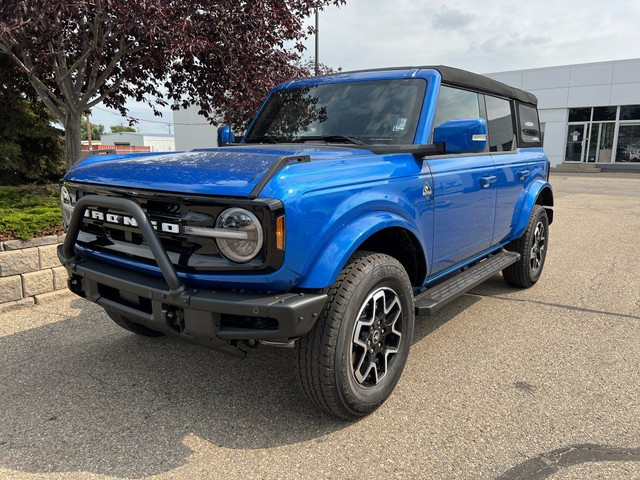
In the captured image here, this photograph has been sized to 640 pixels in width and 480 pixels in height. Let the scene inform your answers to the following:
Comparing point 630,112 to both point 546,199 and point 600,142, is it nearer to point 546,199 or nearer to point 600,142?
point 600,142

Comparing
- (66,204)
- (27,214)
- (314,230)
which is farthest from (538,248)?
(27,214)

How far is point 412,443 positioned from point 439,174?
1681mm

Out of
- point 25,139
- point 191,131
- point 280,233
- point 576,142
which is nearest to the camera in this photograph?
point 280,233

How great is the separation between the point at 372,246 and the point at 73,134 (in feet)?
Result: 17.3

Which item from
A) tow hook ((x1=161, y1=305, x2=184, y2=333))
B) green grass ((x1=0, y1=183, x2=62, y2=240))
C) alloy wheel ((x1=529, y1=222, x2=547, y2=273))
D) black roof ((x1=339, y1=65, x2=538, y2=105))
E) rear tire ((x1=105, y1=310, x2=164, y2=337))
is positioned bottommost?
rear tire ((x1=105, y1=310, x2=164, y2=337))

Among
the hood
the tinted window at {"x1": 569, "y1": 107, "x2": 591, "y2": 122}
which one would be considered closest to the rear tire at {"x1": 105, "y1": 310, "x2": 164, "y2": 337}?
the hood

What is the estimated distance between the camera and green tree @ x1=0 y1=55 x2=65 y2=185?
311 inches

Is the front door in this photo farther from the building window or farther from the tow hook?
the building window

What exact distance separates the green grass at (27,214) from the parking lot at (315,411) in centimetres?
77

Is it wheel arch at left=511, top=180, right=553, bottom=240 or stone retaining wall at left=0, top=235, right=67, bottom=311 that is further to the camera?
wheel arch at left=511, top=180, right=553, bottom=240

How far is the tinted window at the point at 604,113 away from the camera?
Result: 25.7 metres

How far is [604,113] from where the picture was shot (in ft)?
85.0

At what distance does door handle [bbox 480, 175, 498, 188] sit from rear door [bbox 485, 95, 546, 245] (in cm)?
10

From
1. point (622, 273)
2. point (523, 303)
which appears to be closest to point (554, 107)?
point (622, 273)
